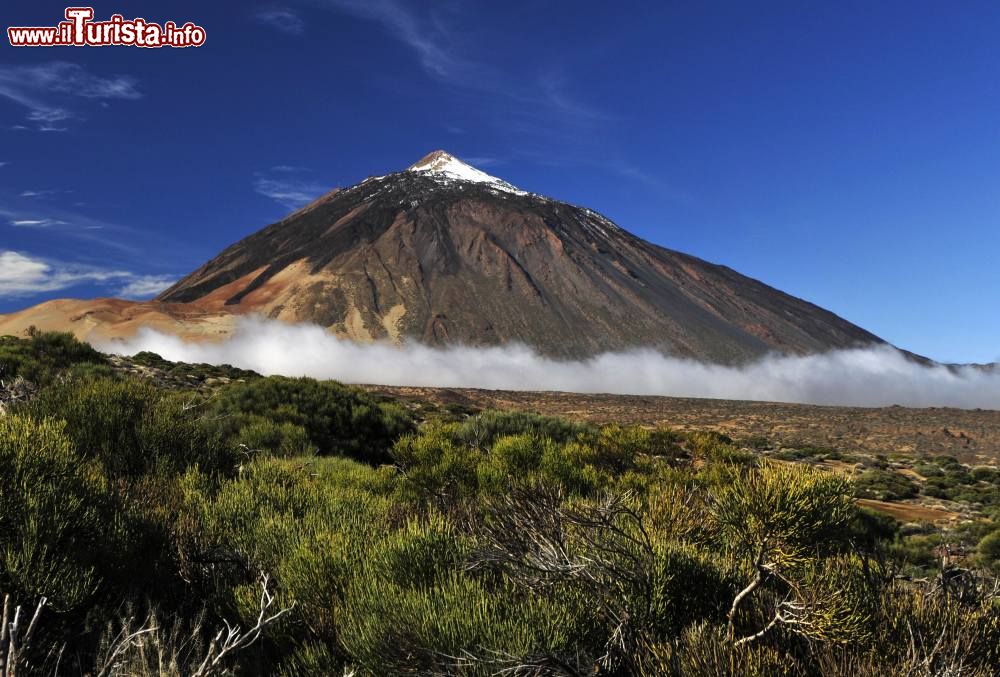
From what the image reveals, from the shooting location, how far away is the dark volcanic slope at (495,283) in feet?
378

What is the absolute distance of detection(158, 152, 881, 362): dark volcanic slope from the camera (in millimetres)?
115250

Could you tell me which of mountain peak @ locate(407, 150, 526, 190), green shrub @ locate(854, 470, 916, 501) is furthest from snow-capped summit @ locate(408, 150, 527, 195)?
green shrub @ locate(854, 470, 916, 501)

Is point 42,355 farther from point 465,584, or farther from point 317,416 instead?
point 465,584

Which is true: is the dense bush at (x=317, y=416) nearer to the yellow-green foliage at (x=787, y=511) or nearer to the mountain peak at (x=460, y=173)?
the yellow-green foliage at (x=787, y=511)

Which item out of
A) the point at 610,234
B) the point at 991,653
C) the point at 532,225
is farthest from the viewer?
the point at 610,234

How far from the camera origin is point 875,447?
3306cm

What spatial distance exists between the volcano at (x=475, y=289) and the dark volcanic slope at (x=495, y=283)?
0.39 m

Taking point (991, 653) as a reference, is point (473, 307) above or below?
above

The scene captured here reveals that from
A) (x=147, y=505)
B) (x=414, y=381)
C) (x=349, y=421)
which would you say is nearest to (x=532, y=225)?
(x=414, y=381)

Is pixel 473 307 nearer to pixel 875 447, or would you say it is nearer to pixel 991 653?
pixel 875 447

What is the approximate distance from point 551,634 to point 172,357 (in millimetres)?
100662

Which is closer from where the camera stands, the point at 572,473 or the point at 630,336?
the point at 572,473

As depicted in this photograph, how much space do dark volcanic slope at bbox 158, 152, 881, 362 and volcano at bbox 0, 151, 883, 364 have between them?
39 centimetres

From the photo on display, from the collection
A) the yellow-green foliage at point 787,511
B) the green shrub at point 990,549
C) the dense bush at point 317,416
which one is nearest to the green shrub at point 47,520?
the yellow-green foliage at point 787,511
